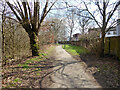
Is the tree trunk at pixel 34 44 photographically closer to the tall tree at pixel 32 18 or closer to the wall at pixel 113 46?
the tall tree at pixel 32 18

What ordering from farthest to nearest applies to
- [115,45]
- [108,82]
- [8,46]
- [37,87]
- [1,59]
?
[115,45] → [8,46] → [1,59] → [108,82] → [37,87]

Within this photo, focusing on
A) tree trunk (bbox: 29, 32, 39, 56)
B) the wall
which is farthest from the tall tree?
the wall

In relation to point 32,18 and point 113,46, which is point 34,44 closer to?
point 32,18

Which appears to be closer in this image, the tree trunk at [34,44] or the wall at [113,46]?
the wall at [113,46]

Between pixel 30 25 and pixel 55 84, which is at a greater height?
pixel 30 25

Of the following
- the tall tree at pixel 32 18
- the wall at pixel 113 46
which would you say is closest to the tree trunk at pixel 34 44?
the tall tree at pixel 32 18

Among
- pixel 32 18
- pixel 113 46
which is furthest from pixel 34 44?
pixel 113 46

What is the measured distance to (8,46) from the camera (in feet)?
18.0

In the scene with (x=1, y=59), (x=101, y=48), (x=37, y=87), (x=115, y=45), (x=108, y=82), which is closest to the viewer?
(x=37, y=87)

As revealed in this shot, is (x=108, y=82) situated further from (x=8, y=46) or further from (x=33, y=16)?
(x=33, y=16)

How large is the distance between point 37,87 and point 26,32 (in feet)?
20.6

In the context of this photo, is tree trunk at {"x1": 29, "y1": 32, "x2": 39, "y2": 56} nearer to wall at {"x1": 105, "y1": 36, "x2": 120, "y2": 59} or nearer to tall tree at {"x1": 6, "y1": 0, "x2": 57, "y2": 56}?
tall tree at {"x1": 6, "y1": 0, "x2": 57, "y2": 56}

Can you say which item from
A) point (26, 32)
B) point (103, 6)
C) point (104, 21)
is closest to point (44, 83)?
point (26, 32)

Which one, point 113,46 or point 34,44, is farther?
point 34,44
